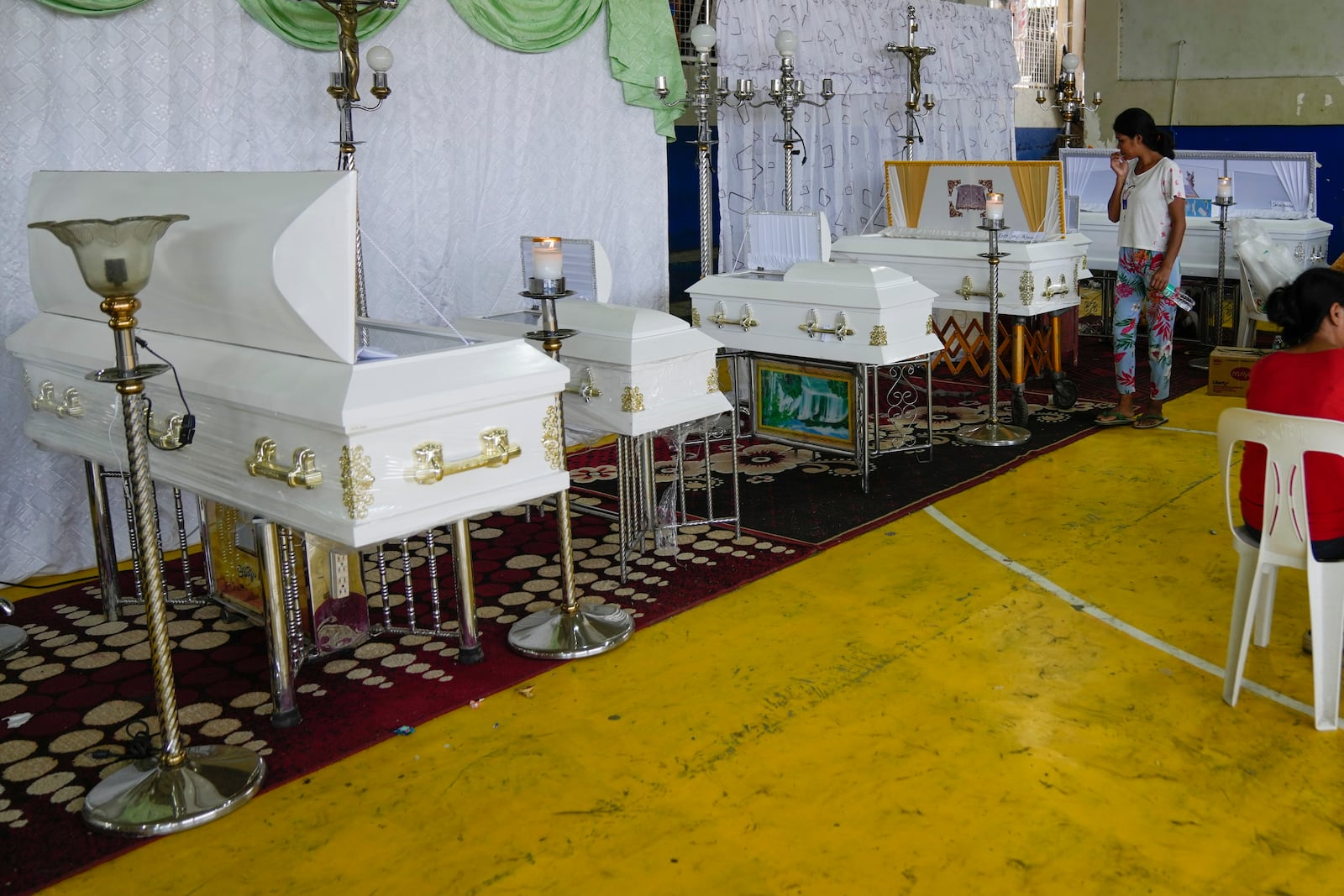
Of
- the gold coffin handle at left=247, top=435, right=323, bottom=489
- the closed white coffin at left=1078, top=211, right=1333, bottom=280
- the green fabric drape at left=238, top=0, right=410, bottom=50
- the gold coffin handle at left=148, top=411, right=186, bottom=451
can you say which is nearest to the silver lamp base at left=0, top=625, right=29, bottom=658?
the gold coffin handle at left=148, top=411, right=186, bottom=451

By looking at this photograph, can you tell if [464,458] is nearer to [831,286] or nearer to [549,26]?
[831,286]

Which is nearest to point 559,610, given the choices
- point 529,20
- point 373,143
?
point 373,143

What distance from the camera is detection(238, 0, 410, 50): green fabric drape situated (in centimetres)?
424

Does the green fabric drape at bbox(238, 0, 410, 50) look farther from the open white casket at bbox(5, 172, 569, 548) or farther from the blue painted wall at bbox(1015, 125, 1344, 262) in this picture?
the blue painted wall at bbox(1015, 125, 1344, 262)

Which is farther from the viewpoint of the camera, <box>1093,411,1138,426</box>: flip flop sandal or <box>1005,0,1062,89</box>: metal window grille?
<box>1005,0,1062,89</box>: metal window grille

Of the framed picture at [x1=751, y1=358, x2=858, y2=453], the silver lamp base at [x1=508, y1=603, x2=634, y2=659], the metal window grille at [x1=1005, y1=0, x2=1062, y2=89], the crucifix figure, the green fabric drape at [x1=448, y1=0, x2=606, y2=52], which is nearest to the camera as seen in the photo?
the silver lamp base at [x1=508, y1=603, x2=634, y2=659]

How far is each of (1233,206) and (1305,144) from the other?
2.43 m

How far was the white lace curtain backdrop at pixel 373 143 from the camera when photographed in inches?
153

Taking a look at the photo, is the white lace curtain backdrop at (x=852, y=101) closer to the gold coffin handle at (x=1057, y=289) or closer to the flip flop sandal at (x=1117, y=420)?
the gold coffin handle at (x=1057, y=289)

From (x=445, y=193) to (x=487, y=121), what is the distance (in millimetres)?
391

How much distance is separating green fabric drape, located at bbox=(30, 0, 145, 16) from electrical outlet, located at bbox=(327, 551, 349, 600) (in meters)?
2.01

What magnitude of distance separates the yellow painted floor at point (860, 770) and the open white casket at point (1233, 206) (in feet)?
12.6

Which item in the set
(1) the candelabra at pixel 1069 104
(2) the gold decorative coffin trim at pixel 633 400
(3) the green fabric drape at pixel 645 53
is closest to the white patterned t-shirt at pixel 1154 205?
(3) the green fabric drape at pixel 645 53

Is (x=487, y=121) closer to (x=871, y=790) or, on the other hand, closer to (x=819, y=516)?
(x=819, y=516)
